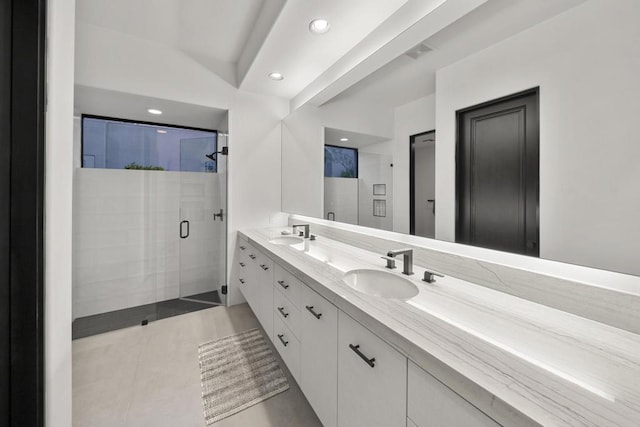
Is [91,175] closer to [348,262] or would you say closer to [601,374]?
[348,262]

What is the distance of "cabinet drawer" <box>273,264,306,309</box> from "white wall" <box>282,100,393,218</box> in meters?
0.88

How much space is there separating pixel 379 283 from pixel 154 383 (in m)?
1.63

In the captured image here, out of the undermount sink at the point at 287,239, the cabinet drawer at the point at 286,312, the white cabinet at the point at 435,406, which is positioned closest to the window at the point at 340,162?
the undermount sink at the point at 287,239

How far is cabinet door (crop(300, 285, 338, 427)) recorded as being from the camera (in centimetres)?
103

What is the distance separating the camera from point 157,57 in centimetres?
230

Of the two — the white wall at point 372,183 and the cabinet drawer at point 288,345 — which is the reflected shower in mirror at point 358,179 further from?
the cabinet drawer at point 288,345

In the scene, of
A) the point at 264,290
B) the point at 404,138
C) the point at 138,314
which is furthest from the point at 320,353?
the point at 138,314

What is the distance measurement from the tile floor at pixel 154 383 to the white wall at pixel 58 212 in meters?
0.53

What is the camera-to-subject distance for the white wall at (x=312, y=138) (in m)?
1.75

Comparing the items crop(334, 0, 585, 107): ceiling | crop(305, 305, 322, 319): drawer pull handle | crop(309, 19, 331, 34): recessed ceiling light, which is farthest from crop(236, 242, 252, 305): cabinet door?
crop(309, 19, 331, 34): recessed ceiling light

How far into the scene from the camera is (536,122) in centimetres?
90

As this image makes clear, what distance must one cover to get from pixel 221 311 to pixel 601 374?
278 cm

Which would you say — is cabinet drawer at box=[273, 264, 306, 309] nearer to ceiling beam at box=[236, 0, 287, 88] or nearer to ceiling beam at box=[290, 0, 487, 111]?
ceiling beam at box=[290, 0, 487, 111]

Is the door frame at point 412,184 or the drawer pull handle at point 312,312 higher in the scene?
the door frame at point 412,184
